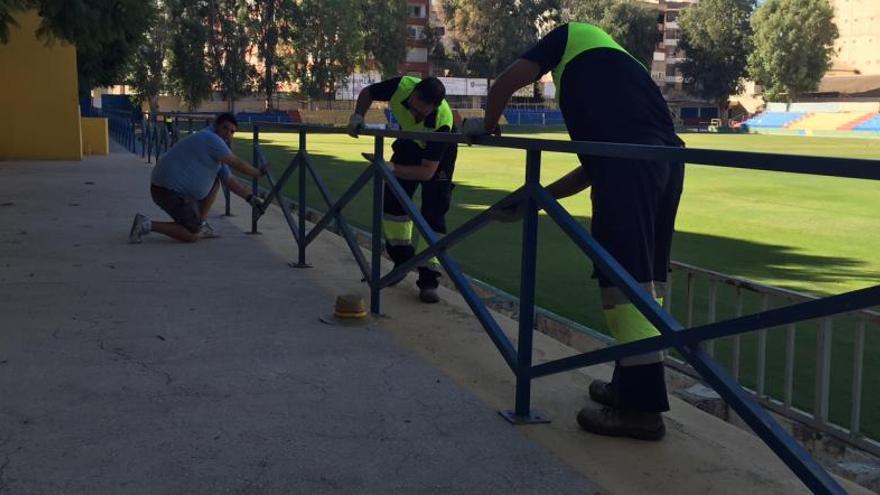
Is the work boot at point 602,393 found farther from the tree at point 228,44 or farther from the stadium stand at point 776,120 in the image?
the stadium stand at point 776,120

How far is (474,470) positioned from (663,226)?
4.10ft

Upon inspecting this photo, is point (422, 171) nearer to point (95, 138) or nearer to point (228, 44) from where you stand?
point (95, 138)

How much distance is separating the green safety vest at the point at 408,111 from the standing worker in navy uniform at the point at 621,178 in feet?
7.49

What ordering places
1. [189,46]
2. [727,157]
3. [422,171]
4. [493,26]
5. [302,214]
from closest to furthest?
1. [727,157]
2. [422,171]
3. [302,214]
4. [189,46]
5. [493,26]

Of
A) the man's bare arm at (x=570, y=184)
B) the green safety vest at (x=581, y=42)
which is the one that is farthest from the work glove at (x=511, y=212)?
the green safety vest at (x=581, y=42)

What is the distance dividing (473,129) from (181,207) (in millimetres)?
4896

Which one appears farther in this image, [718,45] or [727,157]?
[718,45]

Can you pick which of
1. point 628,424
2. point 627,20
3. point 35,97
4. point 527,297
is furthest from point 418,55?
point 628,424

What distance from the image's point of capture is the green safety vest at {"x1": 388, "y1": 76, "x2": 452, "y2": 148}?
5.82m

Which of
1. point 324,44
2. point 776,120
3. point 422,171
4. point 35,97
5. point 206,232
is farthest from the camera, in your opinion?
point 776,120

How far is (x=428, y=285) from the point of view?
231 inches

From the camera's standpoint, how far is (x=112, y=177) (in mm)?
15109

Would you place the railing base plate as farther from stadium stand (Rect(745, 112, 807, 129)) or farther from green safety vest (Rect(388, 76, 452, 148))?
stadium stand (Rect(745, 112, 807, 129))

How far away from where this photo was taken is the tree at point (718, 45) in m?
77.8
